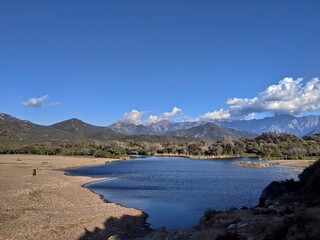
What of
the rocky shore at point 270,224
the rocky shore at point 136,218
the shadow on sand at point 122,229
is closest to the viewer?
the rocky shore at point 270,224

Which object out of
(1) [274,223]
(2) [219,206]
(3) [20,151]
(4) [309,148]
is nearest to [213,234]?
(1) [274,223]

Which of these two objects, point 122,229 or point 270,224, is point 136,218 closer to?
point 122,229

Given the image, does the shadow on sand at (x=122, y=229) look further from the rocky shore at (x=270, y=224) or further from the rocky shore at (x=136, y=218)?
the rocky shore at (x=270, y=224)

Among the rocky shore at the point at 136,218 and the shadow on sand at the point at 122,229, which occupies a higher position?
the rocky shore at the point at 136,218

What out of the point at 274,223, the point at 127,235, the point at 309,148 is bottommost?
the point at 127,235

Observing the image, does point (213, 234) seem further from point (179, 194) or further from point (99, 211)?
point (179, 194)

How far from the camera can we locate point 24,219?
32.1 meters

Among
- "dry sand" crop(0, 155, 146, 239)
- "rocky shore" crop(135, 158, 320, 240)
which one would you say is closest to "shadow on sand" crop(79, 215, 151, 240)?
"dry sand" crop(0, 155, 146, 239)

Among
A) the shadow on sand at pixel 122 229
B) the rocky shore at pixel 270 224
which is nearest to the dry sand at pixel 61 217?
the shadow on sand at pixel 122 229

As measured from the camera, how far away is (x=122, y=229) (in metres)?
31.4

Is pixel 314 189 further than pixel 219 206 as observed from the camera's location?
No

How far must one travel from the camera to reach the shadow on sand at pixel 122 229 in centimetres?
2871

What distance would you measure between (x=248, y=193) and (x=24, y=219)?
32.8 m

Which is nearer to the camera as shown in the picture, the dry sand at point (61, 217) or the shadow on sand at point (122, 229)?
the dry sand at point (61, 217)
